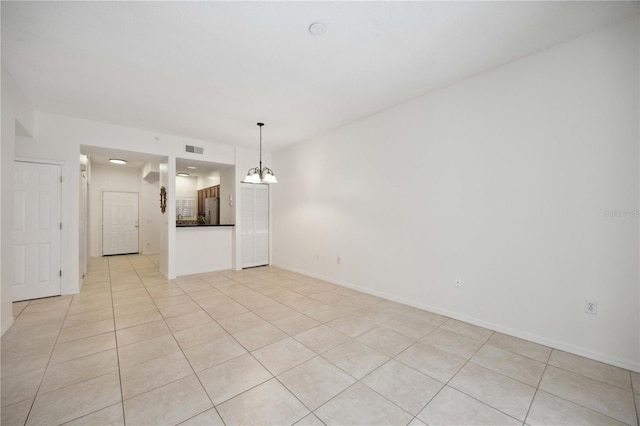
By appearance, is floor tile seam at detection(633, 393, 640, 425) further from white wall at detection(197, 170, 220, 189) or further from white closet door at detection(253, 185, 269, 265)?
white wall at detection(197, 170, 220, 189)

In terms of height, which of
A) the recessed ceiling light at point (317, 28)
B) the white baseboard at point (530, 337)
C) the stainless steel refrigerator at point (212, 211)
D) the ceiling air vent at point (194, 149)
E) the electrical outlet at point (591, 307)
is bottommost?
the white baseboard at point (530, 337)

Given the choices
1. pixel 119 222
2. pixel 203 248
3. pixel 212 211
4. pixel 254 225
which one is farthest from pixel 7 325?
pixel 119 222

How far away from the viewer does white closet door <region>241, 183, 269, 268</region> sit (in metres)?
6.16

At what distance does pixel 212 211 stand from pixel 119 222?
11.0 feet

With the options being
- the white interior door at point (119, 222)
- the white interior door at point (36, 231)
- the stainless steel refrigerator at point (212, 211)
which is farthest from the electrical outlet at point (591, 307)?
the white interior door at point (119, 222)

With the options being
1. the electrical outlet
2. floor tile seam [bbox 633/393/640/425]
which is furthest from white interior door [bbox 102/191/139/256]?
floor tile seam [bbox 633/393/640/425]

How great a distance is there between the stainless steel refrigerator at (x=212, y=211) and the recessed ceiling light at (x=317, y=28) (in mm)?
5977

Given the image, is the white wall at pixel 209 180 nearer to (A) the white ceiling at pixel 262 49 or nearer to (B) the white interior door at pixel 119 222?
(B) the white interior door at pixel 119 222

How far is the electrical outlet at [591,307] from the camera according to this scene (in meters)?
2.35

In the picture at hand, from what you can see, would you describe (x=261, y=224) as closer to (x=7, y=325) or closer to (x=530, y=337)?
(x=7, y=325)

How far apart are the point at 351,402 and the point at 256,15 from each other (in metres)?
3.03

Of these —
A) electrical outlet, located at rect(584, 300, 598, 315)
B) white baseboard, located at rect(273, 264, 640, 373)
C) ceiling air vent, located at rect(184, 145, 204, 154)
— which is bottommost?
white baseboard, located at rect(273, 264, 640, 373)

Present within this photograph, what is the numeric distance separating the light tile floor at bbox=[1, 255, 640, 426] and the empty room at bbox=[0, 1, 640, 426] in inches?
0.8

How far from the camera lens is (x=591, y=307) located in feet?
7.78
